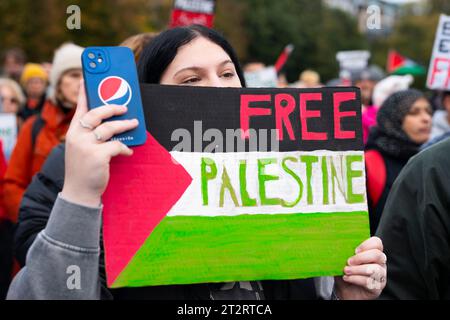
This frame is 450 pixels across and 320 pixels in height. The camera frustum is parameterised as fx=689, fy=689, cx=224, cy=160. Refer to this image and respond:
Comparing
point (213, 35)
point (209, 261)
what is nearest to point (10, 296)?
point (209, 261)

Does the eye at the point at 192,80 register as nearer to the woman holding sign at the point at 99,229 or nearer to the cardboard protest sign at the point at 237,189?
the woman holding sign at the point at 99,229

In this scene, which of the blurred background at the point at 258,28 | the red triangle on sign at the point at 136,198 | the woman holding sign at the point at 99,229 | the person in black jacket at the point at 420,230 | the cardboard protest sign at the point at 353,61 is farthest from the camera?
the blurred background at the point at 258,28

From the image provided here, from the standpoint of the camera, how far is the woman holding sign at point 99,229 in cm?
149

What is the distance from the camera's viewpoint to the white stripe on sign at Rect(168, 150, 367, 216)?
1.72 metres

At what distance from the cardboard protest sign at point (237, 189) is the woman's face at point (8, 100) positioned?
623cm

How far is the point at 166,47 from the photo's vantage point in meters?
2.03

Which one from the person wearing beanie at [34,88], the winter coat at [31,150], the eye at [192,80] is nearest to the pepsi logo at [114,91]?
the eye at [192,80]

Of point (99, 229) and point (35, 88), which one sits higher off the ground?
point (35, 88)

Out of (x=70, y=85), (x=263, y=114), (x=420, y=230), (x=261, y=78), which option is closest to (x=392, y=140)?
(x=70, y=85)

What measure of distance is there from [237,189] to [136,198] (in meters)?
0.26

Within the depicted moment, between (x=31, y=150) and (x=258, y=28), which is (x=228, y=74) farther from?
(x=258, y=28)

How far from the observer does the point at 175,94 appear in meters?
1.72

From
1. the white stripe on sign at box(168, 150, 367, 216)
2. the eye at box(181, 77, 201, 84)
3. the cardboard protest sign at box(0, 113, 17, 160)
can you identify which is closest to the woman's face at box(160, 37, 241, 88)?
the eye at box(181, 77, 201, 84)

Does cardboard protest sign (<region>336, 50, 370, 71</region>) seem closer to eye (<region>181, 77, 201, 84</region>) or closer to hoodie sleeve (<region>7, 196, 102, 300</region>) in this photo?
eye (<region>181, 77, 201, 84</region>)
